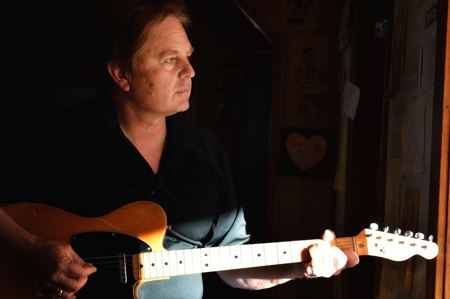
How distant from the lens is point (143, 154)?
173cm

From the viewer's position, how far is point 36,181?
5.22 feet

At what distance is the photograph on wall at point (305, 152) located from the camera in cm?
284

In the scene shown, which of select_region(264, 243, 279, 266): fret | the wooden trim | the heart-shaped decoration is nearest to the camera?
the wooden trim

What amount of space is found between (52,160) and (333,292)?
1747mm

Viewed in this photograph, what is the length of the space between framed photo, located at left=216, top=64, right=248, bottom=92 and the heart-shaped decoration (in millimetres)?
3339

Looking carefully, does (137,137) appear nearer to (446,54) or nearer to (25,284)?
(25,284)

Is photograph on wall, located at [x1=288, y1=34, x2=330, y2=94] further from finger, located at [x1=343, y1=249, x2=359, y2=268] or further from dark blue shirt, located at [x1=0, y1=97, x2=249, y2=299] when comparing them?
finger, located at [x1=343, y1=249, x2=359, y2=268]

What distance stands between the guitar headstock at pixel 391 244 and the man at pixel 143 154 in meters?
0.17

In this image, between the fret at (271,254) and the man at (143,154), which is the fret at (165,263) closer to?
the man at (143,154)

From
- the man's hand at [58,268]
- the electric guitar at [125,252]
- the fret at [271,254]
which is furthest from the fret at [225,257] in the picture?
the man's hand at [58,268]

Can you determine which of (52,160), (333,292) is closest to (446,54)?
(52,160)

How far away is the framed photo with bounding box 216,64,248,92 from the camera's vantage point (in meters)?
6.15

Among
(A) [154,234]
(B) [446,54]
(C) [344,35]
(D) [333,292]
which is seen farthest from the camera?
(D) [333,292]

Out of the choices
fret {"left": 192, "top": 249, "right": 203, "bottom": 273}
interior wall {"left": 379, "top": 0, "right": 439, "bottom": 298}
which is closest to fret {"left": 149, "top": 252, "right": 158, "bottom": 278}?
fret {"left": 192, "top": 249, "right": 203, "bottom": 273}
